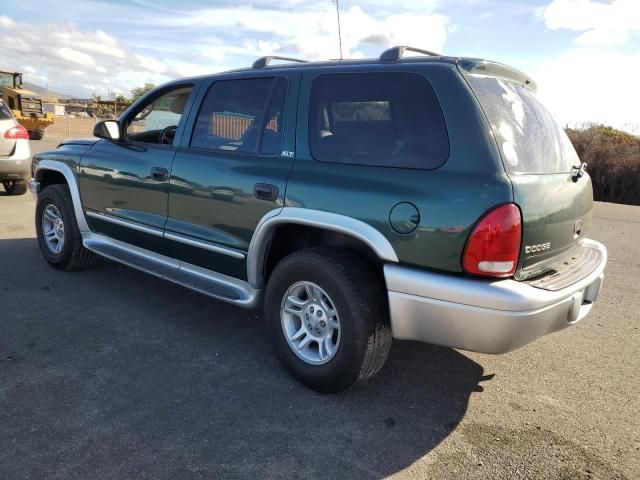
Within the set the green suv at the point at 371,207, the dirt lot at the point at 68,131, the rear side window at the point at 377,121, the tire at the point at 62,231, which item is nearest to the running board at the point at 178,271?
the green suv at the point at 371,207

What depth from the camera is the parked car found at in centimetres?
812

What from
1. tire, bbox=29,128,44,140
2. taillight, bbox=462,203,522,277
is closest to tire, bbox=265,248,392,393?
taillight, bbox=462,203,522,277

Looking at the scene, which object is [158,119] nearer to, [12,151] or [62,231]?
[62,231]

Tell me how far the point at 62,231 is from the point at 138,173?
1.46 meters

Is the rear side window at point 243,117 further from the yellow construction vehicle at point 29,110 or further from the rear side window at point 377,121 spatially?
the yellow construction vehicle at point 29,110

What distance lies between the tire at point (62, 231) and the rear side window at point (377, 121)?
2.80 metres

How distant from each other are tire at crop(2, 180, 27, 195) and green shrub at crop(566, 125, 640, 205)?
1597 cm

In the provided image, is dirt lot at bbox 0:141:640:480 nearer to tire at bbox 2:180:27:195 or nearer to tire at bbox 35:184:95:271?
tire at bbox 35:184:95:271

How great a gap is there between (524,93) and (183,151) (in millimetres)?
2279

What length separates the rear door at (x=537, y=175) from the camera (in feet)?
8.61

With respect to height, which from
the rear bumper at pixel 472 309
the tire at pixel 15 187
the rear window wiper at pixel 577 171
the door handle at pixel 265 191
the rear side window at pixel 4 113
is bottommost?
the tire at pixel 15 187

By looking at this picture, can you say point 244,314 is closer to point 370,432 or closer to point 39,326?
point 39,326

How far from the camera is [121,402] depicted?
2871 mm

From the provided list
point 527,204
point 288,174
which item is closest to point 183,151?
point 288,174
